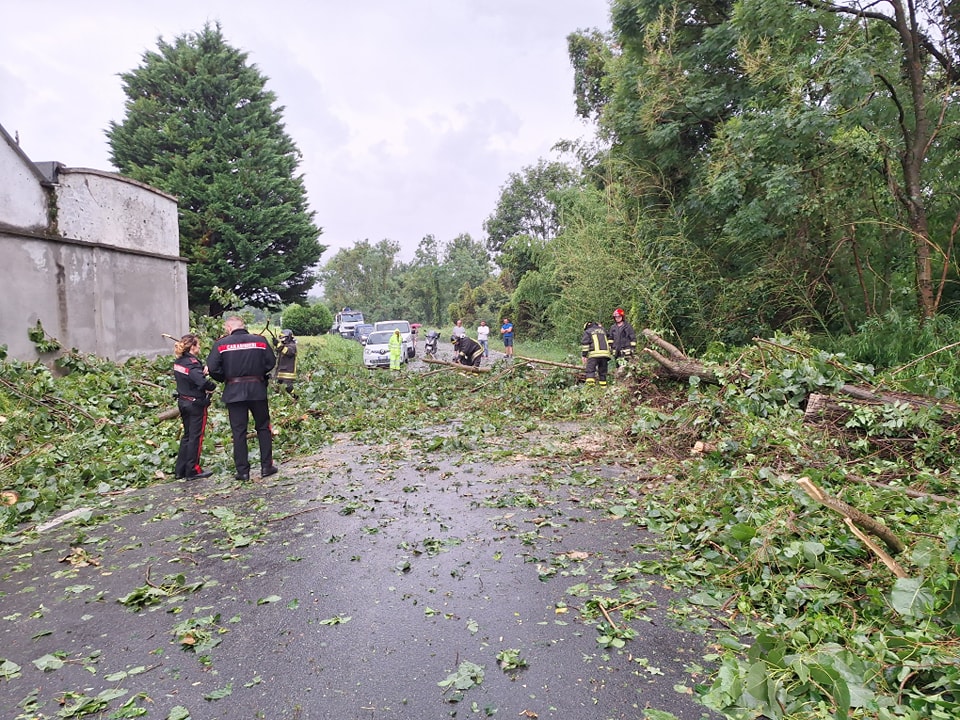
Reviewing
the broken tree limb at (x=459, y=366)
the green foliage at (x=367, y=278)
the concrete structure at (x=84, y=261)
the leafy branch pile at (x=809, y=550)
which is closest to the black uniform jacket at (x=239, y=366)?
the leafy branch pile at (x=809, y=550)

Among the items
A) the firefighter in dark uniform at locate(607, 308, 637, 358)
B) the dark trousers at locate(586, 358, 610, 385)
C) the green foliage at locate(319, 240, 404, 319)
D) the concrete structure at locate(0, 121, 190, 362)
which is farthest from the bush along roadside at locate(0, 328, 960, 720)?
the green foliage at locate(319, 240, 404, 319)

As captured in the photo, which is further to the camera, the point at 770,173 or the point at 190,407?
the point at 770,173

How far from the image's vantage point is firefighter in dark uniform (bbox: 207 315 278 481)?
639 centimetres

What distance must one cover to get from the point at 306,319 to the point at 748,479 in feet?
123

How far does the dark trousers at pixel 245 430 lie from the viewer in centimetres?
644

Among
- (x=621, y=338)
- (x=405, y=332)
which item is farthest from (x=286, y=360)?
(x=405, y=332)

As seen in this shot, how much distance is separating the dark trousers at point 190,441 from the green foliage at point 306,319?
1295 inches

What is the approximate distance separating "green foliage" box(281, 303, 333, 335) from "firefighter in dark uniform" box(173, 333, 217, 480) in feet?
108

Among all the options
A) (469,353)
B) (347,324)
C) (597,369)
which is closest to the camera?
(597,369)

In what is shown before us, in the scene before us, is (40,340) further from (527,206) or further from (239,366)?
→ (527,206)

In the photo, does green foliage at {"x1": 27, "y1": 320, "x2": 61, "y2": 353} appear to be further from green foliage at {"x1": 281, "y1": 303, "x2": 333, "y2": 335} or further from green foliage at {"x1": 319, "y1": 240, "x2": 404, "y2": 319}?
green foliage at {"x1": 319, "y1": 240, "x2": 404, "y2": 319}

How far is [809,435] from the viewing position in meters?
5.26

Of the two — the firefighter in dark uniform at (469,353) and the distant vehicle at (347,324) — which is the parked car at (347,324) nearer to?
the distant vehicle at (347,324)

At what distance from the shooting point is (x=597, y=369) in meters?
11.5
